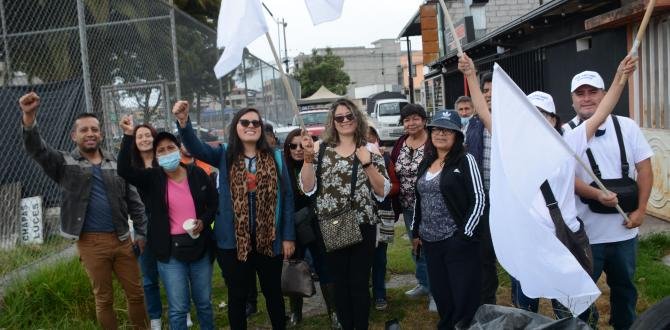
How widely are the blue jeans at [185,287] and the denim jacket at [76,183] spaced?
509 millimetres

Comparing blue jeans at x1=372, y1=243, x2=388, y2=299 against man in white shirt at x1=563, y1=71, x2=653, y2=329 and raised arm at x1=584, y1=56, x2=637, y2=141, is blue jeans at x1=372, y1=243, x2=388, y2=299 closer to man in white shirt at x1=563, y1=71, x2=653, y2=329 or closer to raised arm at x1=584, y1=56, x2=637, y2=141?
man in white shirt at x1=563, y1=71, x2=653, y2=329

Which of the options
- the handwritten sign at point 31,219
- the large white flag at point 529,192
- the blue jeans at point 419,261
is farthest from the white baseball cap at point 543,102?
the handwritten sign at point 31,219

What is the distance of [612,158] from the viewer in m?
3.49

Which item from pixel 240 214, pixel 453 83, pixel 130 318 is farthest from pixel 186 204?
pixel 453 83

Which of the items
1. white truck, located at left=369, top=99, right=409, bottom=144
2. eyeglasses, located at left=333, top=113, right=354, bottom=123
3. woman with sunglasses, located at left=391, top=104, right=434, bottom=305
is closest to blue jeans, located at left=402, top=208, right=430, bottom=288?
woman with sunglasses, located at left=391, top=104, right=434, bottom=305

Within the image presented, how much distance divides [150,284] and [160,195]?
1.13 m

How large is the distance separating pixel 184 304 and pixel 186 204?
0.70 m

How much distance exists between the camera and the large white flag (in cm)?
286

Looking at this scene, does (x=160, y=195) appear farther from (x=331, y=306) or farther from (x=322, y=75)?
(x=322, y=75)

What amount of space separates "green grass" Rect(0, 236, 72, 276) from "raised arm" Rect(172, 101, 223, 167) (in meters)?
2.25

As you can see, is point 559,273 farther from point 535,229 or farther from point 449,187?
point 449,187

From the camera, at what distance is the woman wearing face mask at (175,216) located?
157 inches

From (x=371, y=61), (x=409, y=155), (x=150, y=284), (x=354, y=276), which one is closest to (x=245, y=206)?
(x=354, y=276)

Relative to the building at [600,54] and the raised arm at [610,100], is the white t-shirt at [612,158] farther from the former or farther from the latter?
the building at [600,54]
